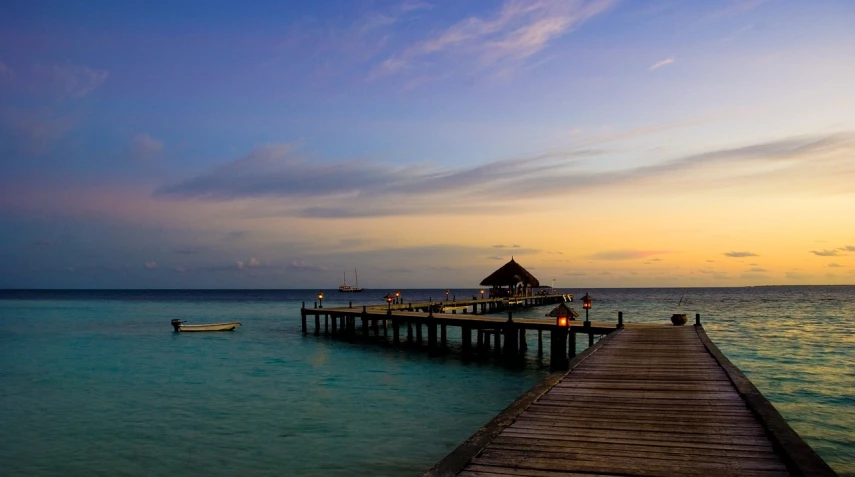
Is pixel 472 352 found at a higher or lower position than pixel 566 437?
lower

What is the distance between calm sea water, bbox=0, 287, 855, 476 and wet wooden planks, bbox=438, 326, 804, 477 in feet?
11.6

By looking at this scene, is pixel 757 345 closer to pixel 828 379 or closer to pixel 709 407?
pixel 828 379

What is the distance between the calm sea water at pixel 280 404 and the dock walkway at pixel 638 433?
3517mm

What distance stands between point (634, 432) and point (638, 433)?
0.05 metres

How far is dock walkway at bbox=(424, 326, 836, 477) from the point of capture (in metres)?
5.73

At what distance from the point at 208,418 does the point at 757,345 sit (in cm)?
2827

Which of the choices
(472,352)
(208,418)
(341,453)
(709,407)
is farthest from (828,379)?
(208,418)

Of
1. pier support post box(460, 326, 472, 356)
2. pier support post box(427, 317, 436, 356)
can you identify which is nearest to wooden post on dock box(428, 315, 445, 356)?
pier support post box(427, 317, 436, 356)

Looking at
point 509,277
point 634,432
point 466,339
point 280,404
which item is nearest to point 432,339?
point 466,339

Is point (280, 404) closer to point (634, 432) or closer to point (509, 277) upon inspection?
point (634, 432)

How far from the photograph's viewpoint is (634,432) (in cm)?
704

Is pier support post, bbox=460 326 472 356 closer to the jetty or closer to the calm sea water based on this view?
the calm sea water

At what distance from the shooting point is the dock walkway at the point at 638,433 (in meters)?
5.73

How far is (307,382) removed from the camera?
20.7m
